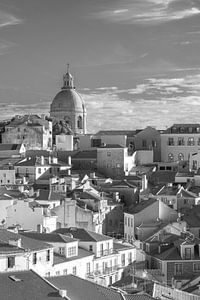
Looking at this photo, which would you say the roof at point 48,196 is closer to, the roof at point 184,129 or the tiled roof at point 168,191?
the tiled roof at point 168,191

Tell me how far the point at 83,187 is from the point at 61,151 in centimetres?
2265

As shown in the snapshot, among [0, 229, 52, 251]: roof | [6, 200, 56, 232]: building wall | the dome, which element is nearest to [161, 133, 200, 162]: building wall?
[6, 200, 56, 232]: building wall

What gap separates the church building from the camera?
407 ft

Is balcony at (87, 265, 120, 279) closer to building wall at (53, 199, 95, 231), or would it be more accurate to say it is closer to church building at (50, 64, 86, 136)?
building wall at (53, 199, 95, 231)

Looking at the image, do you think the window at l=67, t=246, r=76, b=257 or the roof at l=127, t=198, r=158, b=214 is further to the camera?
the roof at l=127, t=198, r=158, b=214

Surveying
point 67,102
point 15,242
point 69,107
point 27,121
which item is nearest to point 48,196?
point 15,242

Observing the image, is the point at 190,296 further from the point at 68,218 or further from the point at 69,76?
the point at 69,76

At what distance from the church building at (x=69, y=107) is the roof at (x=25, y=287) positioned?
98.9m

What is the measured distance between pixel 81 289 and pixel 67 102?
3966 inches

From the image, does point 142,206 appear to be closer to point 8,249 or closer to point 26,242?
point 26,242

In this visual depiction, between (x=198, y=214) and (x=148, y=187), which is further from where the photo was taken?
(x=148, y=187)

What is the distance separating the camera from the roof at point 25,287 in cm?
2172

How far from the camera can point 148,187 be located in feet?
239

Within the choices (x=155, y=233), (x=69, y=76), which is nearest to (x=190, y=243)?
(x=155, y=233)
